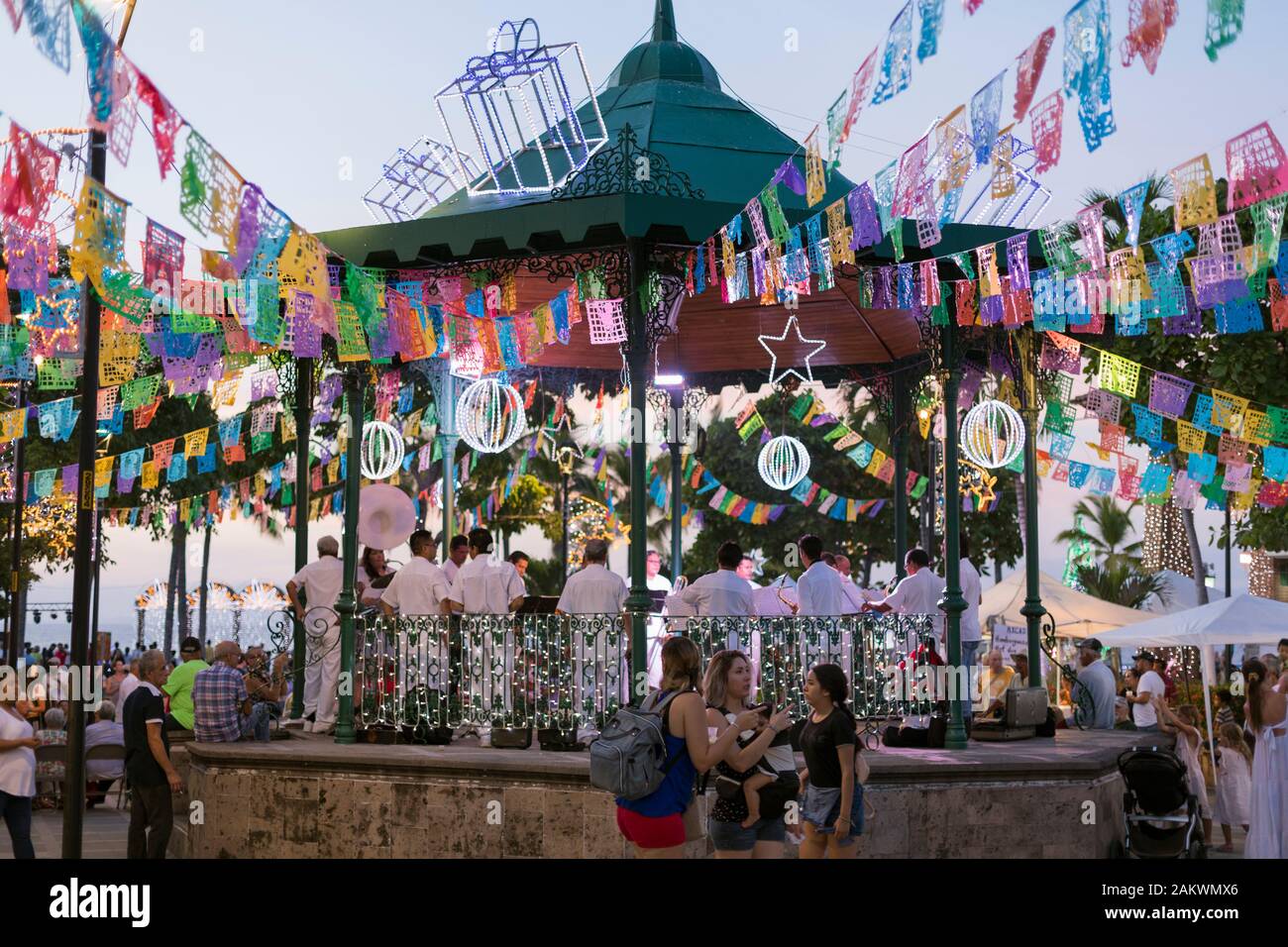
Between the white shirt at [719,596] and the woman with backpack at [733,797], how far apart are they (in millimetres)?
4271

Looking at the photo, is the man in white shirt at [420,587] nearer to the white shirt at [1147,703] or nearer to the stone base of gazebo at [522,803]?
the stone base of gazebo at [522,803]

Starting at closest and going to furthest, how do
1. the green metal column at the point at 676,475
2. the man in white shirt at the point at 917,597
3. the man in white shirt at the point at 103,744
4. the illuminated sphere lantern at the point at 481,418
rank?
the man in white shirt at the point at 917,597
the illuminated sphere lantern at the point at 481,418
the green metal column at the point at 676,475
the man in white shirt at the point at 103,744

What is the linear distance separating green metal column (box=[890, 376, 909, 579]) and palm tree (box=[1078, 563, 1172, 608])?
2801cm

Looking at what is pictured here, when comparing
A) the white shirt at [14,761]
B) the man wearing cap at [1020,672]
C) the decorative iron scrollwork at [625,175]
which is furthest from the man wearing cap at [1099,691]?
the white shirt at [14,761]

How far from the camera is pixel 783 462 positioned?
59.1 feet

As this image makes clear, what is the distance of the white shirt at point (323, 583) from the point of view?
1370 cm

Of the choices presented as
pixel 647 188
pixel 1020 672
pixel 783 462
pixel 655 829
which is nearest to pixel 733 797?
pixel 655 829

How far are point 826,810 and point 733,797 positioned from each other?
20.2 inches

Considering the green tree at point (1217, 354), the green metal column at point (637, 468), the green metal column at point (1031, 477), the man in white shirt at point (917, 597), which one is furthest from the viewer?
the green tree at point (1217, 354)

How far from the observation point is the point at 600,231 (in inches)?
460

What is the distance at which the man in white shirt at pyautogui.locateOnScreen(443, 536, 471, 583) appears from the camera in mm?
13375

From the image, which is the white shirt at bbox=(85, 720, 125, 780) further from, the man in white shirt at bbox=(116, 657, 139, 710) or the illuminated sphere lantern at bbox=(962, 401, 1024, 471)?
the illuminated sphere lantern at bbox=(962, 401, 1024, 471)

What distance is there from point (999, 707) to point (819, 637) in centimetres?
328
